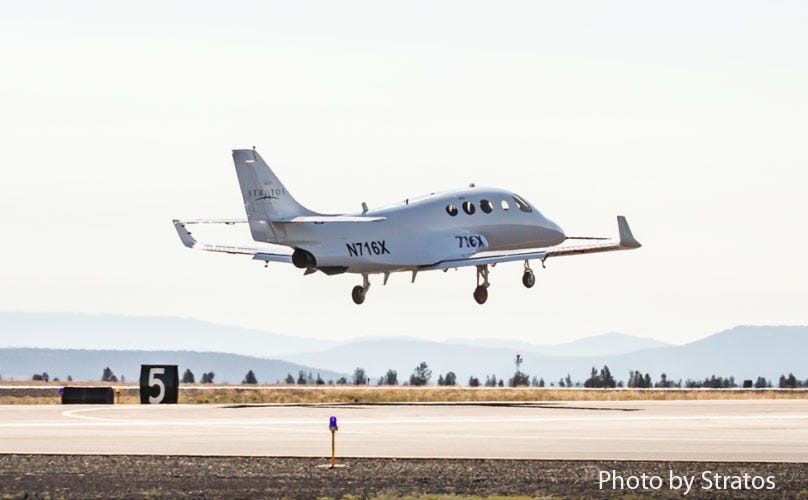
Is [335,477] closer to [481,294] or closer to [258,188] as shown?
[258,188]

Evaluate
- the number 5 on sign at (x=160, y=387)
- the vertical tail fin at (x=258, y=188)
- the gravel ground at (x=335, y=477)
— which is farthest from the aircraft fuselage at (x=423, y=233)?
the gravel ground at (x=335, y=477)

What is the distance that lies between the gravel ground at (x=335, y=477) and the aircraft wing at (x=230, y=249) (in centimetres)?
3699

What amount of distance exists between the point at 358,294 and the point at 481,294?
6787 millimetres

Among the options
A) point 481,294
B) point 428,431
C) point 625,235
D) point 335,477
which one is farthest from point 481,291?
point 335,477

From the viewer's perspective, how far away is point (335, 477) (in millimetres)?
36781

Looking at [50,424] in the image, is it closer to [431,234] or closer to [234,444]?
[234,444]

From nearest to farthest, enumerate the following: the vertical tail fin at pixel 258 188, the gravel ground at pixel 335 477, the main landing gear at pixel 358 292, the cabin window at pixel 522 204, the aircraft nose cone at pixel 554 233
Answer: the gravel ground at pixel 335 477 → the vertical tail fin at pixel 258 188 → the main landing gear at pixel 358 292 → the cabin window at pixel 522 204 → the aircraft nose cone at pixel 554 233

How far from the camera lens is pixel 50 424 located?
174ft

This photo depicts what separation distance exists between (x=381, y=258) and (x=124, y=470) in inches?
1532

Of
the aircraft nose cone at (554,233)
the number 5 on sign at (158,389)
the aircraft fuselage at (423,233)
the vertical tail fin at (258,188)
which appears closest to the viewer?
the number 5 on sign at (158,389)

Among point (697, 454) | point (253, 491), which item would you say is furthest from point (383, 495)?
point (697, 454)

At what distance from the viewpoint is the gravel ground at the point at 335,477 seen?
34031mm

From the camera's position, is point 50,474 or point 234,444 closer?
point 50,474

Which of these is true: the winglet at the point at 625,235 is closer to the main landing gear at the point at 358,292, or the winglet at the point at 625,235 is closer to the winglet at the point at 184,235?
the main landing gear at the point at 358,292
